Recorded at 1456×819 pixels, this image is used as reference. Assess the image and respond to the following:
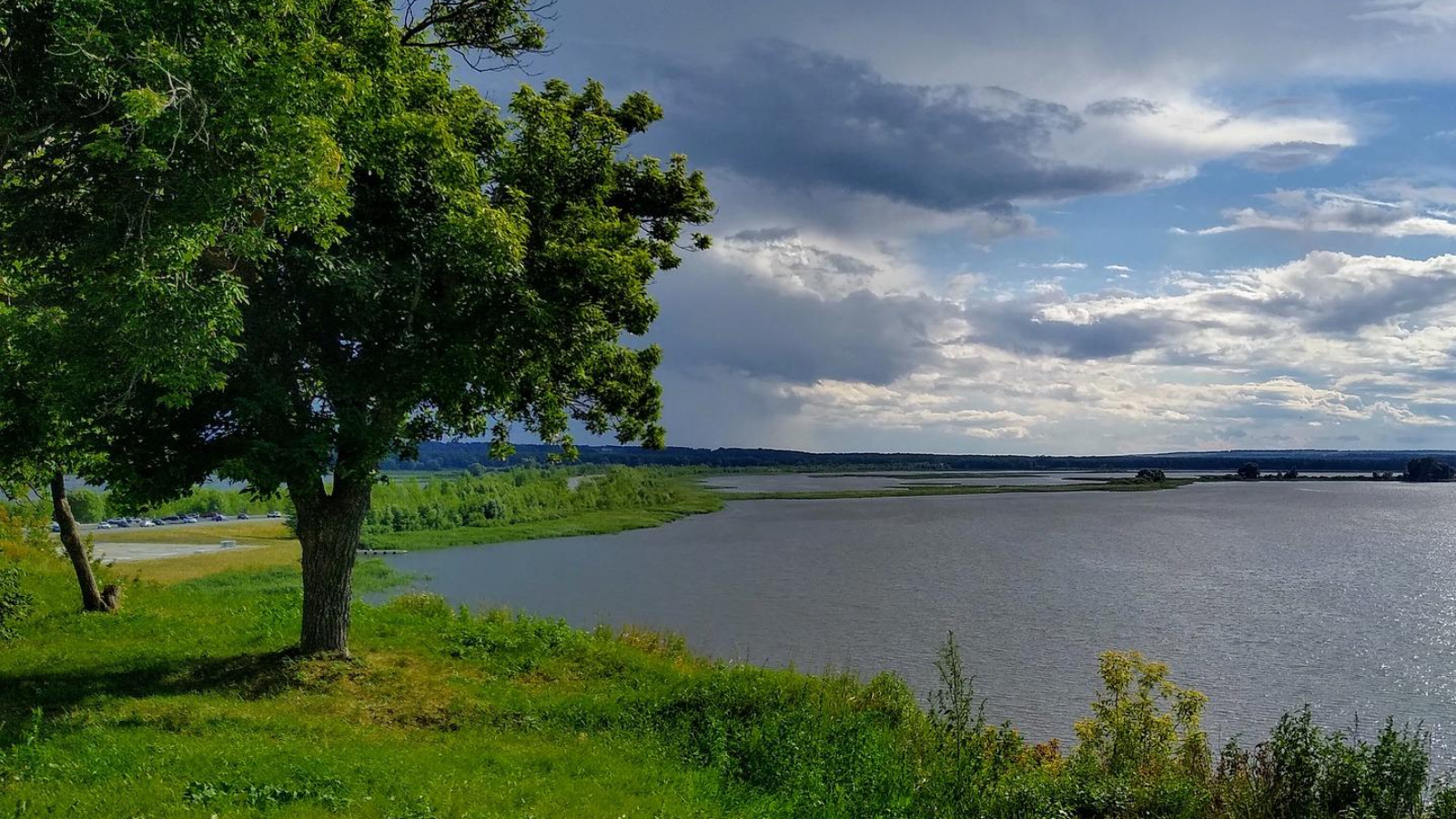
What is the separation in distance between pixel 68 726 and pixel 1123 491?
189 m

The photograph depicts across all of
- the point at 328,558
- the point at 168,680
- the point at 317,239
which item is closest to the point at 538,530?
the point at 328,558

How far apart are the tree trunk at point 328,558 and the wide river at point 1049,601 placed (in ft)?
43.3

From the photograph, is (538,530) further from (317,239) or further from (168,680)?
(317,239)

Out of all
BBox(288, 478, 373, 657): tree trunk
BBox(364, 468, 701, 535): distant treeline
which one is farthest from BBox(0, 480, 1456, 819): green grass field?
BBox(364, 468, 701, 535): distant treeline

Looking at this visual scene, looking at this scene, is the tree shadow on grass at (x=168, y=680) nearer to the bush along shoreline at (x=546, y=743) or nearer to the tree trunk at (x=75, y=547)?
the bush along shoreline at (x=546, y=743)

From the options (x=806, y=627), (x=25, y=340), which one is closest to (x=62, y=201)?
(x=25, y=340)

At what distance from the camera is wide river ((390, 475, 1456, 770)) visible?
28.5 metres

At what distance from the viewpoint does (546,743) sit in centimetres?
1375

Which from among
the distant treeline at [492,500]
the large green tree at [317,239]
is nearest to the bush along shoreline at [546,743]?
the large green tree at [317,239]

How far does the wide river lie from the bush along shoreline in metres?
8.25

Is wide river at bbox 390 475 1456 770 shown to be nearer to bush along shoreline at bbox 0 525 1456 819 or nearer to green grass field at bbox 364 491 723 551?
green grass field at bbox 364 491 723 551

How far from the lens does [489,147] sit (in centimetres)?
1802

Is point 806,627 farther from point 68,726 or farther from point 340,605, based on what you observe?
point 68,726

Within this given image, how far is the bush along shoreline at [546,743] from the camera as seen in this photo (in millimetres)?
10398
